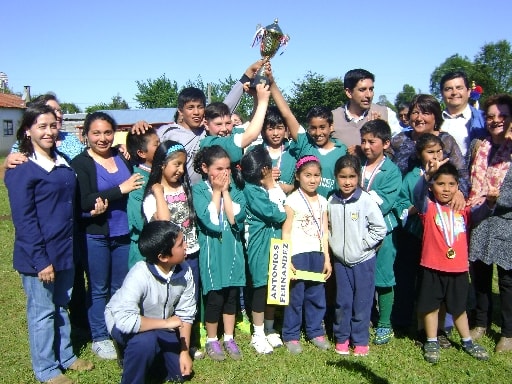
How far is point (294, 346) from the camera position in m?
4.43

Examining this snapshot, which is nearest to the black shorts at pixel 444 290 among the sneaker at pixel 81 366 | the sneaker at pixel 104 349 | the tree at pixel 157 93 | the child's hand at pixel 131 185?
the child's hand at pixel 131 185

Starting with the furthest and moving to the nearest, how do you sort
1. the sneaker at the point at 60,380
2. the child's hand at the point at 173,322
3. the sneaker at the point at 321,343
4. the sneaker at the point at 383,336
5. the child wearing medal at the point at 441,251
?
the sneaker at the point at 383,336 < the sneaker at the point at 321,343 < the child wearing medal at the point at 441,251 < the sneaker at the point at 60,380 < the child's hand at the point at 173,322

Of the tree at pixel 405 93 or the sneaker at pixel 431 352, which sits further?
the tree at pixel 405 93

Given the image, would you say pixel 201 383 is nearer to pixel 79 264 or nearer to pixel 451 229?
pixel 79 264

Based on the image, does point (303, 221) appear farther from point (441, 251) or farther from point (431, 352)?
point (431, 352)

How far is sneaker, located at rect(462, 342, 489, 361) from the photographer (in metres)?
4.23

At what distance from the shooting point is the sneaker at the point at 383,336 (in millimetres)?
4609

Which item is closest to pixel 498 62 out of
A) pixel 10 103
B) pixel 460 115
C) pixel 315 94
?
pixel 315 94

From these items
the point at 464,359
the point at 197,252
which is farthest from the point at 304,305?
the point at 464,359

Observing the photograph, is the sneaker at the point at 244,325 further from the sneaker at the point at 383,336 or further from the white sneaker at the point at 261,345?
the sneaker at the point at 383,336

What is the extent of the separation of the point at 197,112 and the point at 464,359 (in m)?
3.28

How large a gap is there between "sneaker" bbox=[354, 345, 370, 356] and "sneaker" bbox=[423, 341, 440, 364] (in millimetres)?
504

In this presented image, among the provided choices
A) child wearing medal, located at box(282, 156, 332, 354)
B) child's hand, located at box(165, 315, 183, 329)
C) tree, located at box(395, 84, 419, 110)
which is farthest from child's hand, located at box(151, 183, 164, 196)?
tree, located at box(395, 84, 419, 110)

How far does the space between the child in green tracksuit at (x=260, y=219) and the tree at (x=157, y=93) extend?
4985cm
